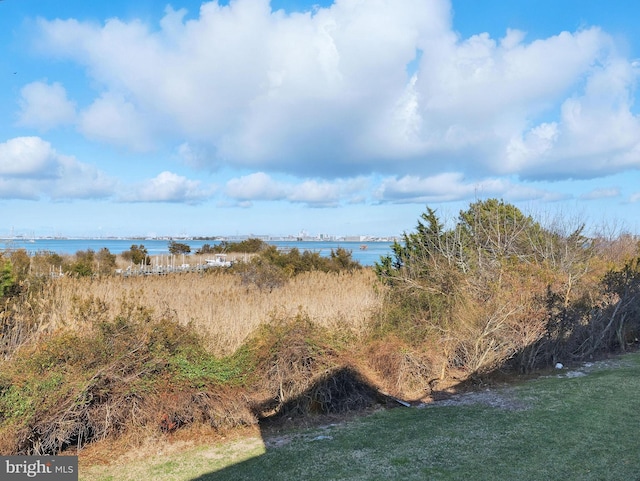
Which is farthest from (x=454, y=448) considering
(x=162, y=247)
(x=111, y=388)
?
(x=162, y=247)

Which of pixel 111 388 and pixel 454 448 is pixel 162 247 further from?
pixel 454 448

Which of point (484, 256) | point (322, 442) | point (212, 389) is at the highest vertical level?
point (484, 256)

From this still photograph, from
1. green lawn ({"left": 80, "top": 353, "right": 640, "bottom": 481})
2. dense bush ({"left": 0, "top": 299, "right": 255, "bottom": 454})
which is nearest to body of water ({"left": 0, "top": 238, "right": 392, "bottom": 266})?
dense bush ({"left": 0, "top": 299, "right": 255, "bottom": 454})

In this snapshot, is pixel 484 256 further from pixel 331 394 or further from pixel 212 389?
pixel 212 389

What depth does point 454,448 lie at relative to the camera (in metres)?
4.64

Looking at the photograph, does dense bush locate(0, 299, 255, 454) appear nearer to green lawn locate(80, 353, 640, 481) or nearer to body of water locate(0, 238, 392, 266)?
green lawn locate(80, 353, 640, 481)

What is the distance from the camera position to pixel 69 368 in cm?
516

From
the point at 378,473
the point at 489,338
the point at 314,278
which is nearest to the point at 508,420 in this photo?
the point at 378,473

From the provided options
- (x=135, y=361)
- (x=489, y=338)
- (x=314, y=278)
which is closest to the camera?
(x=135, y=361)

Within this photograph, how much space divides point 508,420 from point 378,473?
2142 mm

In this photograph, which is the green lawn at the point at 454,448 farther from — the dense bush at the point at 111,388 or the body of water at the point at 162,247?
the body of water at the point at 162,247

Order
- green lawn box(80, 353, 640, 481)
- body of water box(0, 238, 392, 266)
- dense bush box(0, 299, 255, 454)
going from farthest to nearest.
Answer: body of water box(0, 238, 392, 266), dense bush box(0, 299, 255, 454), green lawn box(80, 353, 640, 481)

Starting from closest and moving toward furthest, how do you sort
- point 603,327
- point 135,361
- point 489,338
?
1. point 135,361
2. point 489,338
3. point 603,327

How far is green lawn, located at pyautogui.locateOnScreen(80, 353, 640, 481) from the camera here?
4129 mm
